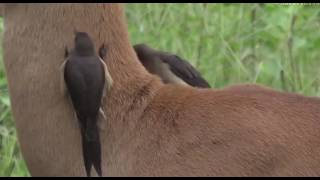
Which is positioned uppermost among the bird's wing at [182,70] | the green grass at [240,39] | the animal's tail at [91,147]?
the bird's wing at [182,70]

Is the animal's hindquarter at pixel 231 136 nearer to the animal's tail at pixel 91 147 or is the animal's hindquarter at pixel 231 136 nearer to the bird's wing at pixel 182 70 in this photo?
the animal's tail at pixel 91 147

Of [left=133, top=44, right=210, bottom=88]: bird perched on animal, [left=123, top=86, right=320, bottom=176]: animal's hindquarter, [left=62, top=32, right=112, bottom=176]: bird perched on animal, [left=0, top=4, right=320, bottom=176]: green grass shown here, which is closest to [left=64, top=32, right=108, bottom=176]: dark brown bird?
[left=62, top=32, right=112, bottom=176]: bird perched on animal

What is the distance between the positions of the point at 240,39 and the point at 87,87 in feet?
7.73

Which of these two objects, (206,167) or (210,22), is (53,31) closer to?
(206,167)

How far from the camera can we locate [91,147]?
9.92 feet

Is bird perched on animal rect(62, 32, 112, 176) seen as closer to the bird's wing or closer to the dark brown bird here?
the dark brown bird

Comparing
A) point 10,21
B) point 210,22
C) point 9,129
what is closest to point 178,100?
point 10,21

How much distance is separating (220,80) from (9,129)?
42.5 inches

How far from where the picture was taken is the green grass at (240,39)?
4930mm

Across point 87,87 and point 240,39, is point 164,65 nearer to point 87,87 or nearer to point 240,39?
point 87,87

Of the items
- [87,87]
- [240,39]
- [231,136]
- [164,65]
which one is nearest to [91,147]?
[87,87]

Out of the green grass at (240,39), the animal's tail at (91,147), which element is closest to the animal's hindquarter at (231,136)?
the animal's tail at (91,147)

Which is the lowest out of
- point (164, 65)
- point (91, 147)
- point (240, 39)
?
point (240, 39)

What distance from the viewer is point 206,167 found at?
3.00 metres
